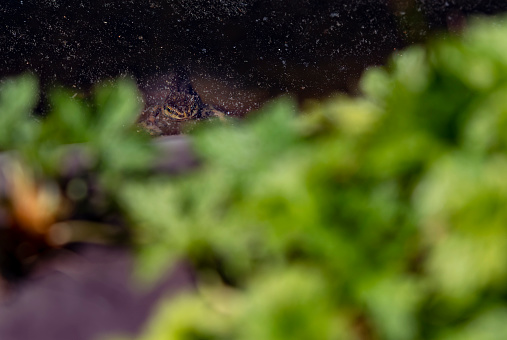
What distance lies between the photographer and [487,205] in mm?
604

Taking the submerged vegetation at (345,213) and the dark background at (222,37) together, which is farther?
the dark background at (222,37)

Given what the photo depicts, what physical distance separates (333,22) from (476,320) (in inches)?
60.6

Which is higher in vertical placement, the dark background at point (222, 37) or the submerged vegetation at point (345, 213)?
the dark background at point (222, 37)

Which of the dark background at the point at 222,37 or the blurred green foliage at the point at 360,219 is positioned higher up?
the dark background at the point at 222,37

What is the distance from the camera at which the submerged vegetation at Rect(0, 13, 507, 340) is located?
604 millimetres

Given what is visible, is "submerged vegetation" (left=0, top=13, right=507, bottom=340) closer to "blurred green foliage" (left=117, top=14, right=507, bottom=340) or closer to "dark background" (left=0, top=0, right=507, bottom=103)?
"blurred green foliage" (left=117, top=14, right=507, bottom=340)

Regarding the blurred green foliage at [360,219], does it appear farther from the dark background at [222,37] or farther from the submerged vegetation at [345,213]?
the dark background at [222,37]

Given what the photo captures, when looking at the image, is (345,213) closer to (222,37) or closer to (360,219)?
(360,219)

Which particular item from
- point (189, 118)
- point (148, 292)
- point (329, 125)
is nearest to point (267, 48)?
point (189, 118)

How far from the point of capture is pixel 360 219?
64cm

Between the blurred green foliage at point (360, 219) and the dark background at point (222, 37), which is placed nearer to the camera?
the blurred green foliage at point (360, 219)

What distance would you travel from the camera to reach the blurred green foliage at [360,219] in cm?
60

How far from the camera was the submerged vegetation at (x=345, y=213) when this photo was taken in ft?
1.98

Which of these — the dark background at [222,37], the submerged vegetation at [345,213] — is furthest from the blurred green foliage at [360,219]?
the dark background at [222,37]
